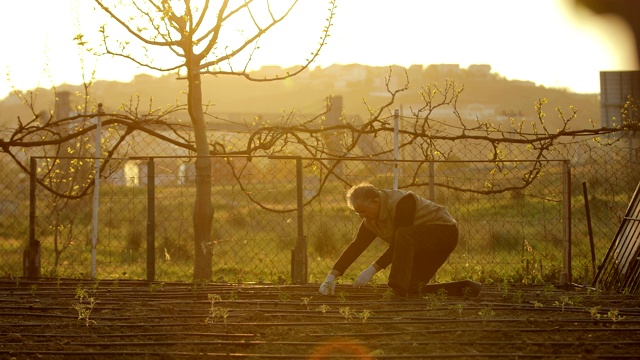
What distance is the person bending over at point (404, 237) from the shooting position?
7453 mm

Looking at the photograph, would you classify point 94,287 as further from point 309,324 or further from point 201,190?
point 309,324

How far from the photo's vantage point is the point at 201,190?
9773 millimetres

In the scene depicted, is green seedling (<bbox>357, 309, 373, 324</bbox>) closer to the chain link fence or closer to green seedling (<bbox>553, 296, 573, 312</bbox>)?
green seedling (<bbox>553, 296, 573, 312</bbox>)

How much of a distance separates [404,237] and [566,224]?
2.40 metres

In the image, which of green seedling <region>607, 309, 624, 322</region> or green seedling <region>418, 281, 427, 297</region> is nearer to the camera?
green seedling <region>607, 309, 624, 322</region>

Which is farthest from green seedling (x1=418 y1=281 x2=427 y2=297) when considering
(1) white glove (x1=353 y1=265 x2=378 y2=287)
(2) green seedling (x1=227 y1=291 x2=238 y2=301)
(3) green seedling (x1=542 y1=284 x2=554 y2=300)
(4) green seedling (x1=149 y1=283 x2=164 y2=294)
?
(4) green seedling (x1=149 y1=283 x2=164 y2=294)

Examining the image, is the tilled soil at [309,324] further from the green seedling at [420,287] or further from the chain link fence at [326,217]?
the chain link fence at [326,217]

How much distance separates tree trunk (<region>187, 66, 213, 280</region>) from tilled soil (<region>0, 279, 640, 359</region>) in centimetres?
151

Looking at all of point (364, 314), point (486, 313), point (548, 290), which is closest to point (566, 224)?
point (548, 290)

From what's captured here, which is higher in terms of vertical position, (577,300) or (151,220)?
(151,220)

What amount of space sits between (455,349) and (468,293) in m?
2.28

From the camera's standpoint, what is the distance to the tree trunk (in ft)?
31.9

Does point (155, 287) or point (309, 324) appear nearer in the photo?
Result: point (309, 324)

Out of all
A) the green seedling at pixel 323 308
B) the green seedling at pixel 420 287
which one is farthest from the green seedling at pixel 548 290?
the green seedling at pixel 323 308
